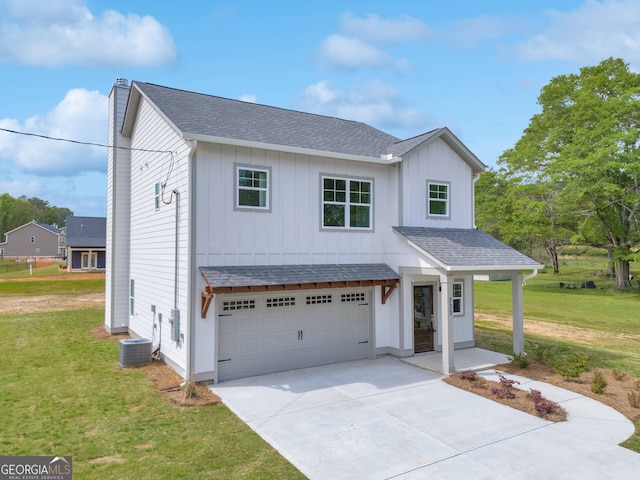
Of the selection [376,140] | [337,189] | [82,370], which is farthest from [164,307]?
[376,140]

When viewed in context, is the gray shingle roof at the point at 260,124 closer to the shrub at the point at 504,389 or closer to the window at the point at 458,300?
the window at the point at 458,300

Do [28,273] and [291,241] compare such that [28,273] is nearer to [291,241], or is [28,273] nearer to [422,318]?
[291,241]

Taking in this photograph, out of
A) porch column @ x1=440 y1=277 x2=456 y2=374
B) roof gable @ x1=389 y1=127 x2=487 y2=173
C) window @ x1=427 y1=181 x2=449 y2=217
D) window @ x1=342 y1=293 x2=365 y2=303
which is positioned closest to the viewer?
porch column @ x1=440 y1=277 x2=456 y2=374

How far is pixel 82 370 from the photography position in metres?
10.8

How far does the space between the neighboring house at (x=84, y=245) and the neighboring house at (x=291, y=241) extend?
38.3m

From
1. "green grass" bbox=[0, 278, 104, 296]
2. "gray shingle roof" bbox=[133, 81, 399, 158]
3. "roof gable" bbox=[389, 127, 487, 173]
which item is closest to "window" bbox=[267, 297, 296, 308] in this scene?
"gray shingle roof" bbox=[133, 81, 399, 158]

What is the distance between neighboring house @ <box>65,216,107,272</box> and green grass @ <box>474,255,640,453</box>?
140ft

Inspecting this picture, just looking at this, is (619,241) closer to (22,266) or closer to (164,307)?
(164,307)

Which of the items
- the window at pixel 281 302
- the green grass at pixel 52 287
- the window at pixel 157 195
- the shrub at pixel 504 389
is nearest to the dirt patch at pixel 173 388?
the window at pixel 281 302

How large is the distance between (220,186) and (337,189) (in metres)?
3.55

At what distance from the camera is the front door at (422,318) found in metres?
12.6

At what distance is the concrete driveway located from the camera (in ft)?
19.2

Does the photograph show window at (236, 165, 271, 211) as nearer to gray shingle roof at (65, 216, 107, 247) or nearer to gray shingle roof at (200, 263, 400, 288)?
gray shingle roof at (200, 263, 400, 288)

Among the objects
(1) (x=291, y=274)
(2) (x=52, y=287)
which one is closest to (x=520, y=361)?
(1) (x=291, y=274)
